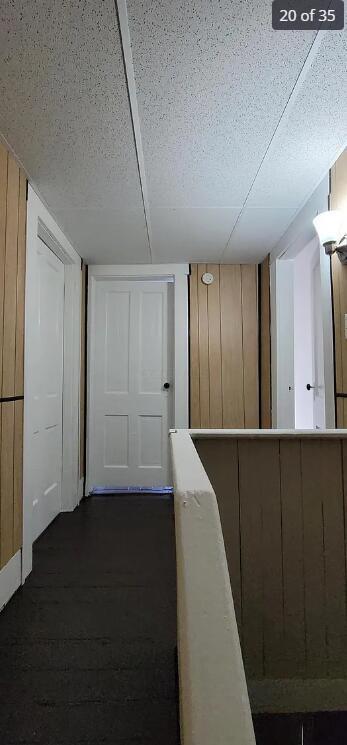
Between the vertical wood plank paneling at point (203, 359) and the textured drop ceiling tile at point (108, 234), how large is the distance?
2.02ft

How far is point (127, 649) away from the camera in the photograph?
1.51 m

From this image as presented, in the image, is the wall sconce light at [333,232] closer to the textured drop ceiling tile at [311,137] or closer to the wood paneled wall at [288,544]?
the textured drop ceiling tile at [311,137]

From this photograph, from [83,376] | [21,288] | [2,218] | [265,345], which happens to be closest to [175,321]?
[265,345]

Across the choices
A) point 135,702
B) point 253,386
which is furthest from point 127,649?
point 253,386

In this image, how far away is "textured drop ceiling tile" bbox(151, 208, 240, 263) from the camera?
258cm

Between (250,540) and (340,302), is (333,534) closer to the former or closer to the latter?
(250,540)

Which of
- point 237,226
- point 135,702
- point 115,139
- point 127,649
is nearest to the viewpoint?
point 135,702

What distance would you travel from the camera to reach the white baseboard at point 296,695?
1.29 meters

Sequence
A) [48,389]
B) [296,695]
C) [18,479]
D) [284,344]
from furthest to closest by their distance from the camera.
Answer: [284,344], [48,389], [18,479], [296,695]

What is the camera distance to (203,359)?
3668mm

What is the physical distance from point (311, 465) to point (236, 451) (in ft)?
0.88

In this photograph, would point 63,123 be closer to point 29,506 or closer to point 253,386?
point 29,506

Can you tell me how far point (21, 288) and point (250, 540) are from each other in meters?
1.69
